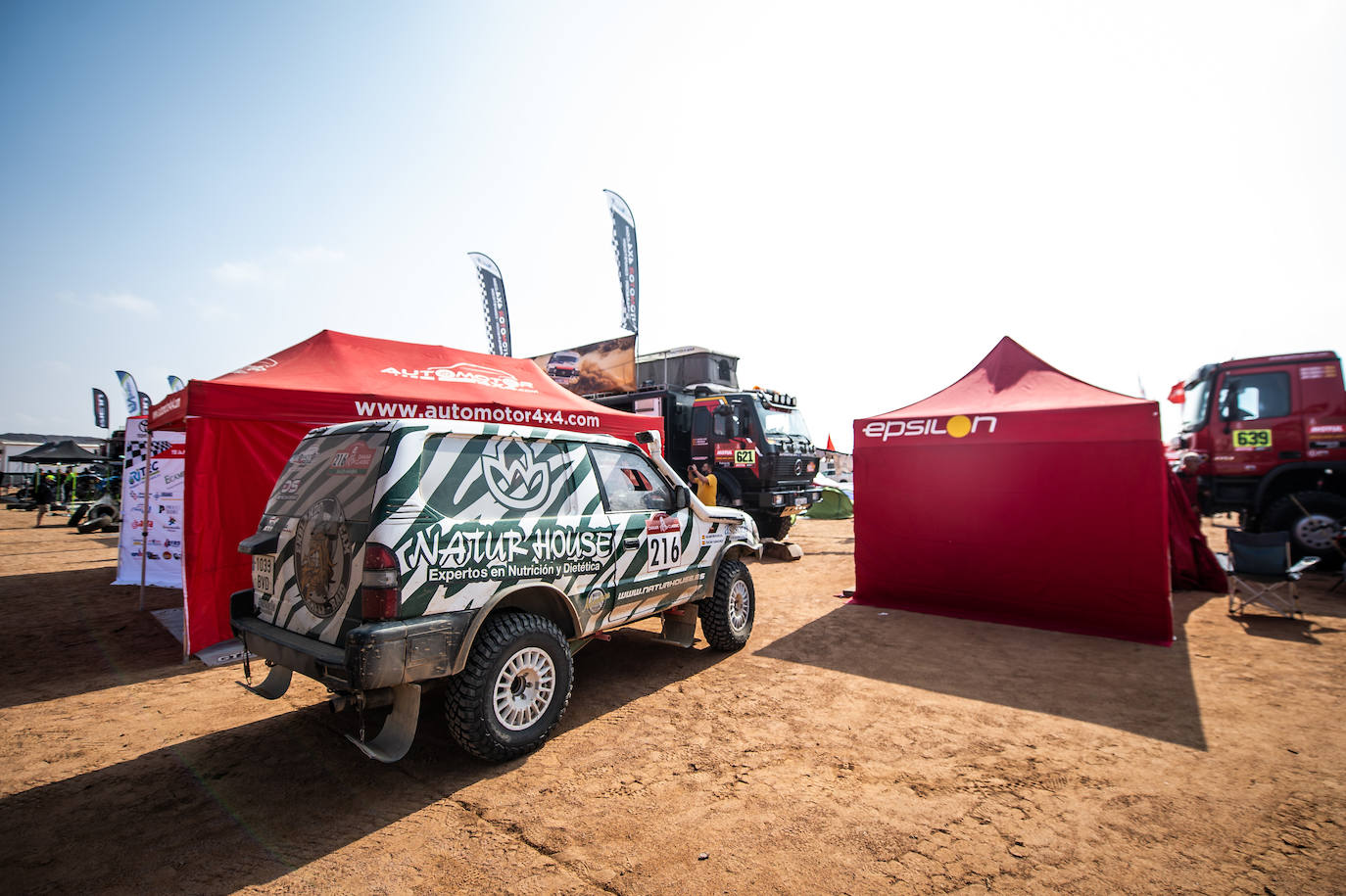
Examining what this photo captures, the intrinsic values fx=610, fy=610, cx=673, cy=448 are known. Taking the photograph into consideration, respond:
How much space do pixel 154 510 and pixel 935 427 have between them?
424 inches

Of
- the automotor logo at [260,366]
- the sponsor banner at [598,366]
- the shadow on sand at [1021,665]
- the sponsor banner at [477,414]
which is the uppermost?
the sponsor banner at [598,366]

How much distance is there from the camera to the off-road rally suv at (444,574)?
122 inches

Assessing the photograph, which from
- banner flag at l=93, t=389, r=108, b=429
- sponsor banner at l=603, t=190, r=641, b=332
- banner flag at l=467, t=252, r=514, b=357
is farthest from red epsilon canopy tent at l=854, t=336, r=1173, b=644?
banner flag at l=93, t=389, r=108, b=429

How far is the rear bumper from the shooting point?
2.93 meters

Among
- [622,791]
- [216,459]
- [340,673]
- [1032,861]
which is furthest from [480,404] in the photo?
[1032,861]

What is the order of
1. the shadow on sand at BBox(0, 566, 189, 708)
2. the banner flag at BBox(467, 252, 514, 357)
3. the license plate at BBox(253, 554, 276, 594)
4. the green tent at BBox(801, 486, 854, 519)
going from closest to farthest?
the license plate at BBox(253, 554, 276, 594) → the shadow on sand at BBox(0, 566, 189, 708) → the green tent at BBox(801, 486, 854, 519) → the banner flag at BBox(467, 252, 514, 357)

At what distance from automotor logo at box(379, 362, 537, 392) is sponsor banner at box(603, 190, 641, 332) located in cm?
1249

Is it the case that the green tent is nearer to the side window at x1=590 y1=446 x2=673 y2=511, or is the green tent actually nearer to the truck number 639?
the truck number 639

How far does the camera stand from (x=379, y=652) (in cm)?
296

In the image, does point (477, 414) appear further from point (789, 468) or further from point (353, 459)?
point (789, 468)

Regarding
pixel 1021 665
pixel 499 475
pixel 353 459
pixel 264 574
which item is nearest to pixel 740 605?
pixel 1021 665

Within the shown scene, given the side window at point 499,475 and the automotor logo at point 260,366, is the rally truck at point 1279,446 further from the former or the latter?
the automotor logo at point 260,366

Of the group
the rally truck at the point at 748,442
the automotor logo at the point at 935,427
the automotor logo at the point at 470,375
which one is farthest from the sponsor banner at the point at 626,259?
the automotor logo at the point at 935,427

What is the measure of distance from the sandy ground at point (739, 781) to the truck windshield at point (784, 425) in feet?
20.3
